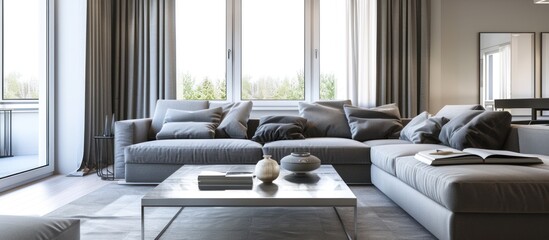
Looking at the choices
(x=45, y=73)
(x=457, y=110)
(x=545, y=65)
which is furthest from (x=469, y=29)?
(x=45, y=73)

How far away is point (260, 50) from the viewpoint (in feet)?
18.2

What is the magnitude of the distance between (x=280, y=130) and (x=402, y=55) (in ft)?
7.20

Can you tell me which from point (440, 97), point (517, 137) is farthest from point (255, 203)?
point (440, 97)

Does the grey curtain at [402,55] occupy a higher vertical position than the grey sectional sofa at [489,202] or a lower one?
higher

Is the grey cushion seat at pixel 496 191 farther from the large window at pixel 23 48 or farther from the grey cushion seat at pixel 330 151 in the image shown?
the large window at pixel 23 48

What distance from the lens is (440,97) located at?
224 inches

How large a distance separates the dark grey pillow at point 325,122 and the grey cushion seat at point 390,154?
815 mm

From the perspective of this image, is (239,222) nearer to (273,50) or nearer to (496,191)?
(496,191)

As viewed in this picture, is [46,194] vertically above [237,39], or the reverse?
[237,39]

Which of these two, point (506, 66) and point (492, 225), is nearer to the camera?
point (492, 225)

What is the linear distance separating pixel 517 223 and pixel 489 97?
13.7ft

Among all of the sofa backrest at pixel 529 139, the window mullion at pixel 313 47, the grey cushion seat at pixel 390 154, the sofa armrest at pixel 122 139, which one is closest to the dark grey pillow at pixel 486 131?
the sofa backrest at pixel 529 139

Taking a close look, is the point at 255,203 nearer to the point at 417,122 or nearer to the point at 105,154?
the point at 417,122

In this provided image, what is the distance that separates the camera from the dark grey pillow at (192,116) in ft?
14.3
